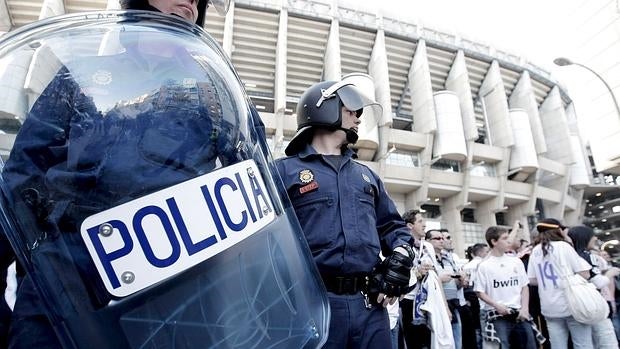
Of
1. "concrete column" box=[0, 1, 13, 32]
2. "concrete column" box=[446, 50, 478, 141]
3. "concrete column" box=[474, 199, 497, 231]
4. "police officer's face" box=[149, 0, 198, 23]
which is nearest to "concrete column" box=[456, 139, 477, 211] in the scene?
"concrete column" box=[446, 50, 478, 141]

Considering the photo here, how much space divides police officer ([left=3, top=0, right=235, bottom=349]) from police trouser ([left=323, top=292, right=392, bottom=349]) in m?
0.97

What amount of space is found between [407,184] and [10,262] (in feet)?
67.6

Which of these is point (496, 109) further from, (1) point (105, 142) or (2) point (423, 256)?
(1) point (105, 142)

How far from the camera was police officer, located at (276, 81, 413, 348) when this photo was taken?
1.44 meters

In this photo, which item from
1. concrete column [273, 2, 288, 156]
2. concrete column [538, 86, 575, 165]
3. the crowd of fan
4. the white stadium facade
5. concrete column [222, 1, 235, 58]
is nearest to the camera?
the crowd of fan

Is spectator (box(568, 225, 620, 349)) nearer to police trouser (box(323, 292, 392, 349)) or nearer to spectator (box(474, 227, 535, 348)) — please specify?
spectator (box(474, 227, 535, 348))

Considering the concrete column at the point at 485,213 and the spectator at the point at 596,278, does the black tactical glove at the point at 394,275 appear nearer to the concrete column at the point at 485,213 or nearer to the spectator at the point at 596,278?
the spectator at the point at 596,278

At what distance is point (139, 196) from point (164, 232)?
7cm

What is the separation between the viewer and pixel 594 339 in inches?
138

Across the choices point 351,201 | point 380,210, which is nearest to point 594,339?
point 380,210

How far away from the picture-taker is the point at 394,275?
1449mm

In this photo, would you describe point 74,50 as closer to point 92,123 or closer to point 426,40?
point 92,123

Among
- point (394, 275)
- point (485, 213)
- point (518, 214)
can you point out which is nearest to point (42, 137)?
point (394, 275)

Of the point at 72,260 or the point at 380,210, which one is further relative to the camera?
the point at 380,210
